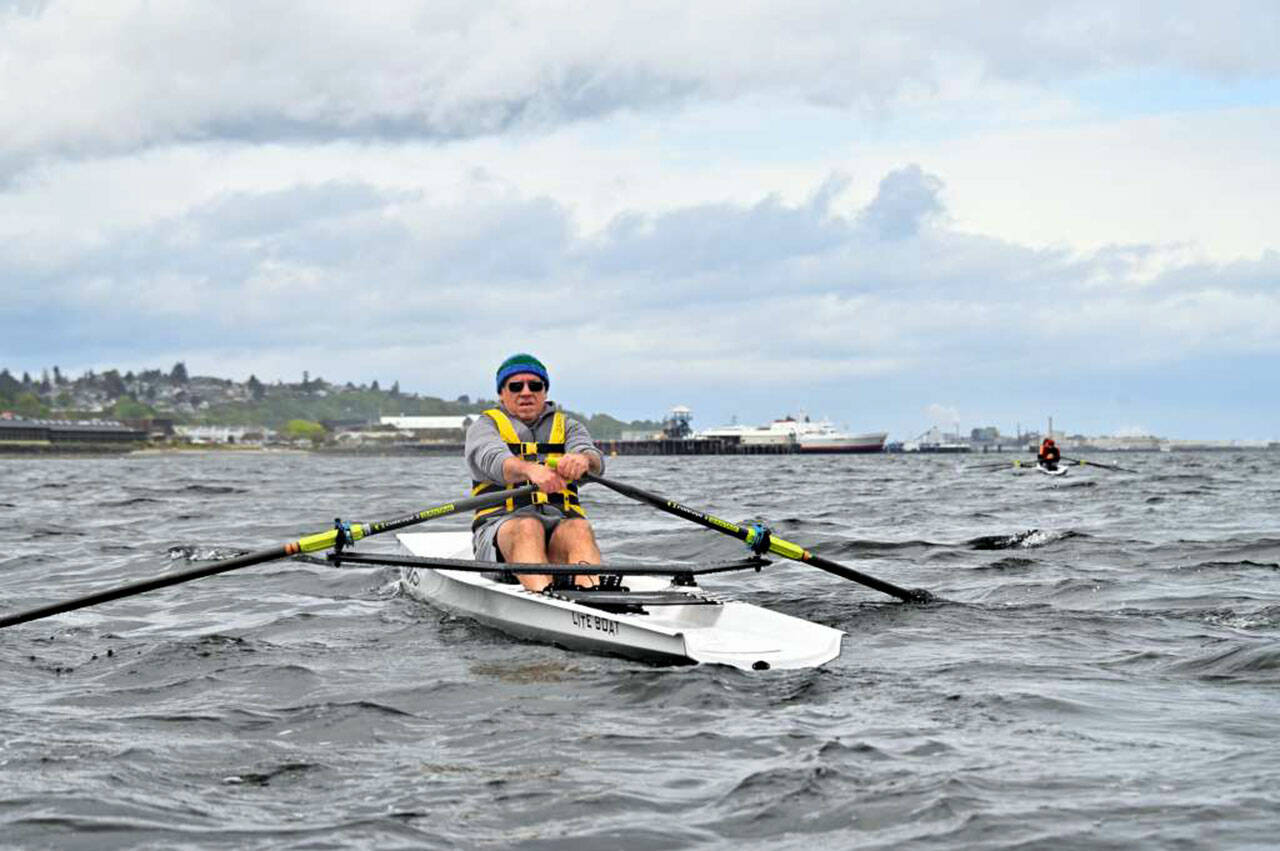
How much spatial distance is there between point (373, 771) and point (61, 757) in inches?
70.8

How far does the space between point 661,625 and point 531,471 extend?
2325 millimetres

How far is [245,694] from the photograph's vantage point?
31.0 feet

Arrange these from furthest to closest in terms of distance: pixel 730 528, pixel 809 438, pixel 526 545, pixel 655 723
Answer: pixel 809 438 → pixel 730 528 → pixel 526 545 → pixel 655 723

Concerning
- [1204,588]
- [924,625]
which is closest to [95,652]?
[924,625]

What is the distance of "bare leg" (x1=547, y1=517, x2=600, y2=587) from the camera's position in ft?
38.7

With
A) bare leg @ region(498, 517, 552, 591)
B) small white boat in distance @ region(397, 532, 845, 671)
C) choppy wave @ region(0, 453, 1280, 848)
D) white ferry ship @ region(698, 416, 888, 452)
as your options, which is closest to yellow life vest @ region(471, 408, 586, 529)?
bare leg @ region(498, 517, 552, 591)

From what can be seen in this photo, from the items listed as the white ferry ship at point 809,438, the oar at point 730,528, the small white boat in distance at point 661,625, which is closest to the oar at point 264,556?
the small white boat in distance at point 661,625

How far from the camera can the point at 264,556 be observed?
1179 centimetres

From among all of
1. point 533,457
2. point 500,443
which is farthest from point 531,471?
point 533,457

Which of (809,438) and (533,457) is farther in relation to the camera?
(809,438)

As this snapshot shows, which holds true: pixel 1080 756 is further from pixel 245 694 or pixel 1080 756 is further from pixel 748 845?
pixel 245 694

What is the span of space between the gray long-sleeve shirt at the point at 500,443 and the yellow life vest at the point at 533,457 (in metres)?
0.05

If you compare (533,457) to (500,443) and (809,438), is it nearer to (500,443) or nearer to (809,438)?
(500,443)

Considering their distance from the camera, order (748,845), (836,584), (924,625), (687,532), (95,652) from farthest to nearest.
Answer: (687,532) < (836,584) < (924,625) < (95,652) < (748,845)
